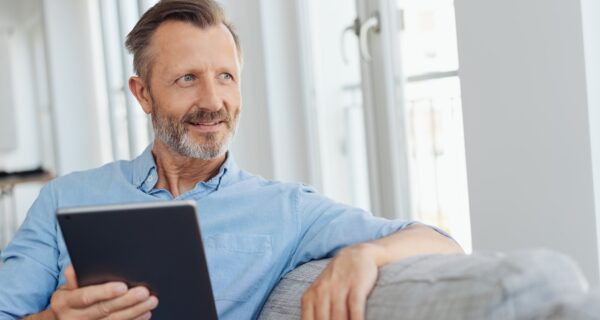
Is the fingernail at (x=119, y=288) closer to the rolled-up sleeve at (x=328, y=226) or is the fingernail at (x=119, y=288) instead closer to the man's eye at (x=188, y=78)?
the rolled-up sleeve at (x=328, y=226)

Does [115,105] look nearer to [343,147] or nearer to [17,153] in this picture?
[343,147]

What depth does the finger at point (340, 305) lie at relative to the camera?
1134mm

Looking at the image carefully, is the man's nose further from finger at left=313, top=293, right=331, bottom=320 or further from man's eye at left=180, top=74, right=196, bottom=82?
finger at left=313, top=293, right=331, bottom=320

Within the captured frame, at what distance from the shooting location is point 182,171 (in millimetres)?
1900

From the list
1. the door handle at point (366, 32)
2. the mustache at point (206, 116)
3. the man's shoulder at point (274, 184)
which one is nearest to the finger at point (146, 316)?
the man's shoulder at point (274, 184)

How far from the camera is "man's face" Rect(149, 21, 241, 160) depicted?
1840mm

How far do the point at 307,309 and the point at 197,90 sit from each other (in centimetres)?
78

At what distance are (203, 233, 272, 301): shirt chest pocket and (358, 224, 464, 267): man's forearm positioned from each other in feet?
1.07

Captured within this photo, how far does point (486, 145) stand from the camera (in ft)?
6.77

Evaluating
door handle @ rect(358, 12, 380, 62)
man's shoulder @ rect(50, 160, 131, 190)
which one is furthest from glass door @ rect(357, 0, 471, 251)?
man's shoulder @ rect(50, 160, 131, 190)

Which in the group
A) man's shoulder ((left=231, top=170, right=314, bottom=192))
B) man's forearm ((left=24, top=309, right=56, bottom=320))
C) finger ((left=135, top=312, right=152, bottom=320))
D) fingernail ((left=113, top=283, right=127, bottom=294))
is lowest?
man's forearm ((left=24, top=309, right=56, bottom=320))

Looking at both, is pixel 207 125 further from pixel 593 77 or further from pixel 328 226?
pixel 593 77

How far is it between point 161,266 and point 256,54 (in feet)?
7.24

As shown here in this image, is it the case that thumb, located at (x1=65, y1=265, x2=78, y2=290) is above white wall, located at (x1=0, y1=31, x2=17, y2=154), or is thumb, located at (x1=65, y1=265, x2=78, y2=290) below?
below
